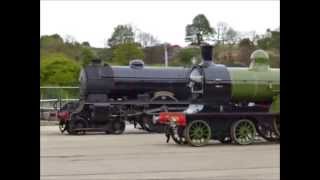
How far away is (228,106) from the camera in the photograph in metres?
16.0

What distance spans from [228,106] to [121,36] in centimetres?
Answer: 2463

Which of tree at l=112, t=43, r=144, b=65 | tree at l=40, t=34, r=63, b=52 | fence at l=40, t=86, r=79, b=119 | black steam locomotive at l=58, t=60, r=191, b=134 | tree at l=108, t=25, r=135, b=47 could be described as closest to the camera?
black steam locomotive at l=58, t=60, r=191, b=134

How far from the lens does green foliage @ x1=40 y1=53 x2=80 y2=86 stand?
31.0 metres

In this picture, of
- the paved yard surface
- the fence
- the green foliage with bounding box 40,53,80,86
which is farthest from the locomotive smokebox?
the green foliage with bounding box 40,53,80,86

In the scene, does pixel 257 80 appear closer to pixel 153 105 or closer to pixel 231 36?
pixel 153 105

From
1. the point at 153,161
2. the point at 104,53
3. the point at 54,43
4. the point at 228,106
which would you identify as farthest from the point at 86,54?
the point at 153,161

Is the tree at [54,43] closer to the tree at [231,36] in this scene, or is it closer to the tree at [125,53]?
the tree at [125,53]

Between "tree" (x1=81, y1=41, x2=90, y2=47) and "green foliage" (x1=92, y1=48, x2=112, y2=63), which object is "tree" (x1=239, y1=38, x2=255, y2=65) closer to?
"green foliage" (x1=92, y1=48, x2=112, y2=63)

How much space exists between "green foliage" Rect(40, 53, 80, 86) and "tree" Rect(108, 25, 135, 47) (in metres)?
6.89
